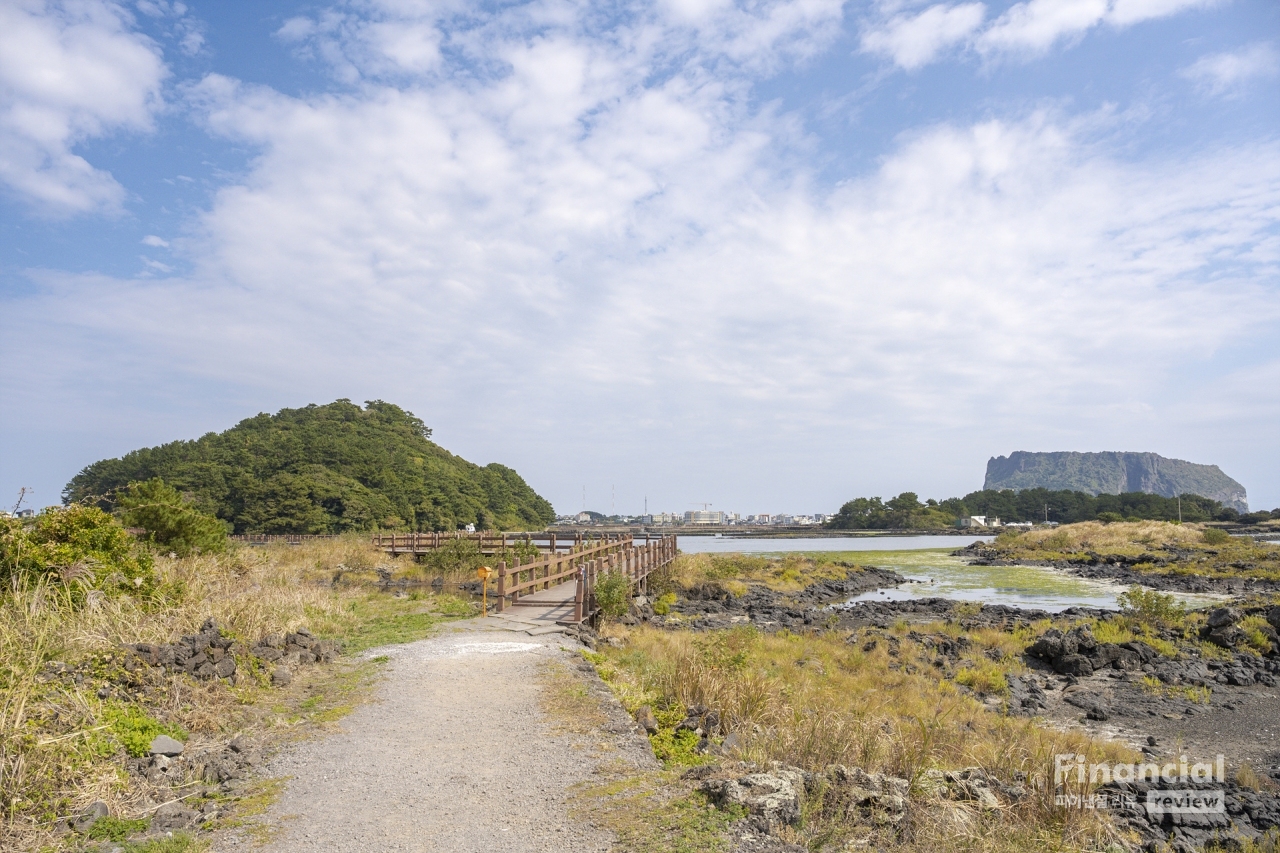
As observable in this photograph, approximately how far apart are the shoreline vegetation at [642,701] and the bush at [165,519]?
0.34ft

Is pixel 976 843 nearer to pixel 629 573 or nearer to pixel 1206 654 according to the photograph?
pixel 1206 654

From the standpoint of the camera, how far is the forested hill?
79.2 meters

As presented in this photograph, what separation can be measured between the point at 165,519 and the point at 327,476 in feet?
232

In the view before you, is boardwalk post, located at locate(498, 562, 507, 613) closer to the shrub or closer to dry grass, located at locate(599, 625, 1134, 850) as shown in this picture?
dry grass, located at locate(599, 625, 1134, 850)

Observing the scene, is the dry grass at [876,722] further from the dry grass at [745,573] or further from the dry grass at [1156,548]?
the dry grass at [1156,548]

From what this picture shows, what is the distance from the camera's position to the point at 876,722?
8945mm

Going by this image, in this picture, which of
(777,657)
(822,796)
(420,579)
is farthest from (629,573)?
(822,796)

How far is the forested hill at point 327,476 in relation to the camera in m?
79.2

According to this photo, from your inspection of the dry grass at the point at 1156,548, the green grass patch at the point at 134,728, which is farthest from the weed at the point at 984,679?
the dry grass at the point at 1156,548

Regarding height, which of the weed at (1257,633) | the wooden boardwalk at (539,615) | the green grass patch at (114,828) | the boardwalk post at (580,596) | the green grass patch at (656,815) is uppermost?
the boardwalk post at (580,596)

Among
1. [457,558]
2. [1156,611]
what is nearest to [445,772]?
[1156,611]

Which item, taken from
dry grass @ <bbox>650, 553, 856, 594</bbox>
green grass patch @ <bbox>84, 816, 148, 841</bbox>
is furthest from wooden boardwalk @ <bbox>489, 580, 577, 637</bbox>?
dry grass @ <bbox>650, 553, 856, 594</bbox>

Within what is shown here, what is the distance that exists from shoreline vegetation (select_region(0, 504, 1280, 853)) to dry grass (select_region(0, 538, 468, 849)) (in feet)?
0.11

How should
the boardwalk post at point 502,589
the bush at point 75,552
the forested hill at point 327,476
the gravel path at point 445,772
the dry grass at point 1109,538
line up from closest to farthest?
the gravel path at point 445,772 → the bush at point 75,552 → the boardwalk post at point 502,589 → the dry grass at point 1109,538 → the forested hill at point 327,476
